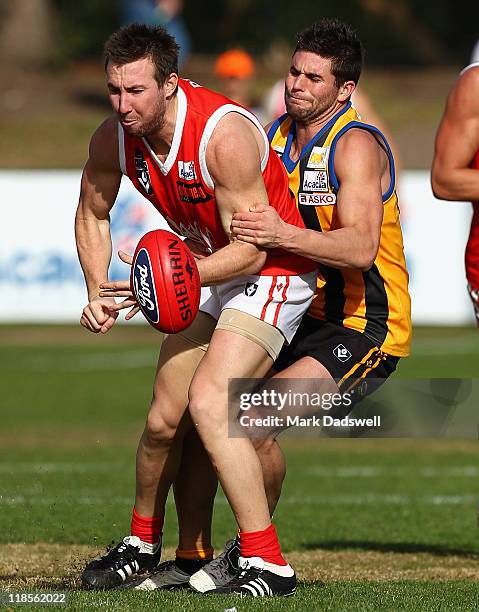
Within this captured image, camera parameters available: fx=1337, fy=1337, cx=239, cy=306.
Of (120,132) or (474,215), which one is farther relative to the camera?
(474,215)

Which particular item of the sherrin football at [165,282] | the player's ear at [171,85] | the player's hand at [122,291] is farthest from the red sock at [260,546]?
the player's ear at [171,85]

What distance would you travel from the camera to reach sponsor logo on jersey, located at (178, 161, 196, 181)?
Result: 5508mm

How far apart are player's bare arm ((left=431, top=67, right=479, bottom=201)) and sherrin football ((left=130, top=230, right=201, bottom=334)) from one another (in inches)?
61.8

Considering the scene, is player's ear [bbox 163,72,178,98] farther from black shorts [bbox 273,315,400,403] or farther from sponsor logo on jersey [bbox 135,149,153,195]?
black shorts [bbox 273,315,400,403]

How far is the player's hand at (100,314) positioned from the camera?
570cm

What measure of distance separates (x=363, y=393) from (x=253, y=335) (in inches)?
29.0

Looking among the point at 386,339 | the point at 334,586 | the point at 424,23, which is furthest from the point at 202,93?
the point at 424,23

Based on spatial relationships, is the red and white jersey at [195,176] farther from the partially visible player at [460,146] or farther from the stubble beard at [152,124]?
the partially visible player at [460,146]

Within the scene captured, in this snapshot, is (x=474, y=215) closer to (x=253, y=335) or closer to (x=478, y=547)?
(x=253, y=335)

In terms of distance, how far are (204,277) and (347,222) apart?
0.66 metres

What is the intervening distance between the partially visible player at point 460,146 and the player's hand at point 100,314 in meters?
1.74

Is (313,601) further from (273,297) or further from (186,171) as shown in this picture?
(186,171)

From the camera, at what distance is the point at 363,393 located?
6043mm

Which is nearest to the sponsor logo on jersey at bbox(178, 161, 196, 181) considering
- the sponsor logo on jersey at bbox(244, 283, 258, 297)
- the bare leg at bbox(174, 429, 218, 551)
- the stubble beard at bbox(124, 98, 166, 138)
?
the stubble beard at bbox(124, 98, 166, 138)
